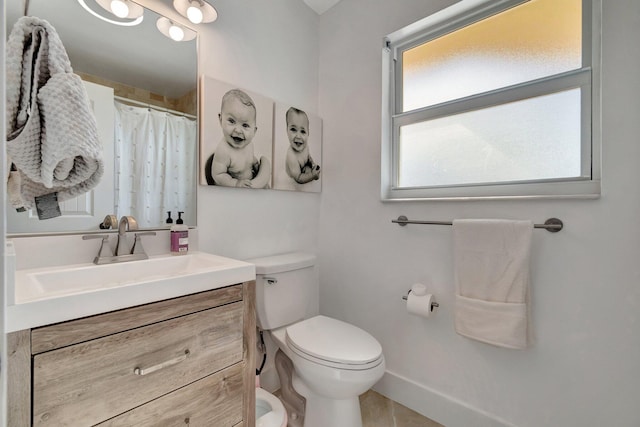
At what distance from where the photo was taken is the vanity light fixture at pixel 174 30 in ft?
4.39

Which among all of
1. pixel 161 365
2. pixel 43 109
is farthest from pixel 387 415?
pixel 43 109

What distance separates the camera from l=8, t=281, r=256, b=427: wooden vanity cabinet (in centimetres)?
68

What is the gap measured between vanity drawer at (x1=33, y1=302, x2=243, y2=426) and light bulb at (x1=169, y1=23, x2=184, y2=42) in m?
1.27

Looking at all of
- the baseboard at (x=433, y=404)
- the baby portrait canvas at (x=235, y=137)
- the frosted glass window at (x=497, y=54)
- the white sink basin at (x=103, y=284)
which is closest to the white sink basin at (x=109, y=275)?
the white sink basin at (x=103, y=284)

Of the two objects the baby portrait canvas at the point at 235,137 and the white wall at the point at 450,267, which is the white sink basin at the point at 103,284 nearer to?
the baby portrait canvas at the point at 235,137

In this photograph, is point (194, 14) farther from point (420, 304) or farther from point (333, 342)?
point (420, 304)

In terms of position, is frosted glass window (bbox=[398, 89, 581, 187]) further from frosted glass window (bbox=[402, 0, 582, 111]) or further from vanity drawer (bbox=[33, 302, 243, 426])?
vanity drawer (bbox=[33, 302, 243, 426])

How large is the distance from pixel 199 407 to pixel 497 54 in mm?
2021

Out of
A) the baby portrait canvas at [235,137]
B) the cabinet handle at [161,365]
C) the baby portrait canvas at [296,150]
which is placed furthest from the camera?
the baby portrait canvas at [296,150]

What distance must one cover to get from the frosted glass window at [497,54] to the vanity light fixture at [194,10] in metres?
1.14

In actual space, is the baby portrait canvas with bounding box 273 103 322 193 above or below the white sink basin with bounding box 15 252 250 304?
above

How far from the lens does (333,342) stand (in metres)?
A: 1.32

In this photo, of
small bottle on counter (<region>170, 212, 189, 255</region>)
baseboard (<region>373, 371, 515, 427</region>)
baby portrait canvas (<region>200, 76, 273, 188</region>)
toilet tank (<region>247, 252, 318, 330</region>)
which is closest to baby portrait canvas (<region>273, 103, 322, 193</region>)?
baby portrait canvas (<region>200, 76, 273, 188</region>)

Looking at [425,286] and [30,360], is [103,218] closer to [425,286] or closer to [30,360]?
[30,360]
